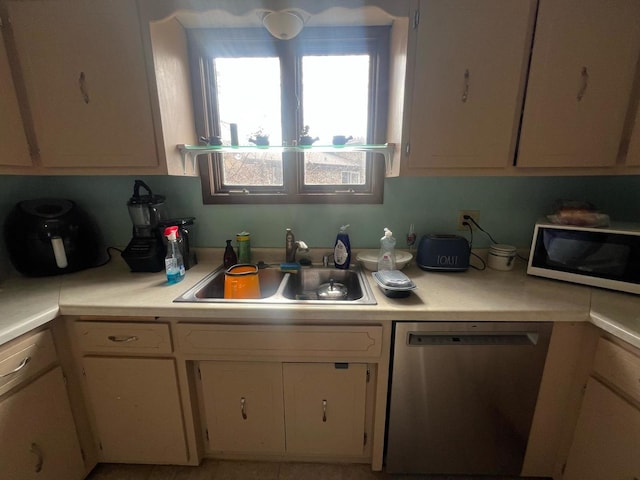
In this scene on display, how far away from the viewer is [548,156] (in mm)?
1146

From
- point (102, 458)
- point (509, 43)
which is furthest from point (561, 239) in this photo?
point (102, 458)

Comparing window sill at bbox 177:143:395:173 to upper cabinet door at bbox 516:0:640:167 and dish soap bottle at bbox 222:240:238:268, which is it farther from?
upper cabinet door at bbox 516:0:640:167

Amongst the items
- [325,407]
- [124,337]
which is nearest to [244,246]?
[124,337]

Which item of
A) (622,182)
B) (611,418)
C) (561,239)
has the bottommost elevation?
(611,418)

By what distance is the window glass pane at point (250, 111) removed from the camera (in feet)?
4.84

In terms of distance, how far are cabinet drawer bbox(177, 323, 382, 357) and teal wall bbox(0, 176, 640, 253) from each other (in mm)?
633

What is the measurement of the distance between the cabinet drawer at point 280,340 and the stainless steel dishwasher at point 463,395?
14 cm

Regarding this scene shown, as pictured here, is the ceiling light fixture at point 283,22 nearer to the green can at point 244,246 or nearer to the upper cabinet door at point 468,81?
the upper cabinet door at point 468,81

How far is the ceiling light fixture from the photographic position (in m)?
1.08

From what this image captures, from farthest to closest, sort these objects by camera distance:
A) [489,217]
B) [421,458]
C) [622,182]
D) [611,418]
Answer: [489,217] < [622,182] < [421,458] < [611,418]

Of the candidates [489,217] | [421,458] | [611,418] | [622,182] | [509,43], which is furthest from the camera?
[489,217]

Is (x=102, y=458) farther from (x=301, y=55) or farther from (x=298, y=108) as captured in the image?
(x=301, y=55)

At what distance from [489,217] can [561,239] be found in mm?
357

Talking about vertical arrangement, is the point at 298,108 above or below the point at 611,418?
above
